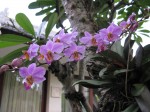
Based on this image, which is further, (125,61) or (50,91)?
(50,91)

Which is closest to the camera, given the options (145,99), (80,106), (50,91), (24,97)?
(145,99)

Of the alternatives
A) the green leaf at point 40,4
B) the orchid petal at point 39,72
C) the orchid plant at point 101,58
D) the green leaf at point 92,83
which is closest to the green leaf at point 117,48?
the orchid plant at point 101,58

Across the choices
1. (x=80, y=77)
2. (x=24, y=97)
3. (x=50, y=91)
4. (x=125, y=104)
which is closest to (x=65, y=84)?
(x=80, y=77)

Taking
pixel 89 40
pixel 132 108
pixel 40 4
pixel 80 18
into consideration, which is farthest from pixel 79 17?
pixel 40 4

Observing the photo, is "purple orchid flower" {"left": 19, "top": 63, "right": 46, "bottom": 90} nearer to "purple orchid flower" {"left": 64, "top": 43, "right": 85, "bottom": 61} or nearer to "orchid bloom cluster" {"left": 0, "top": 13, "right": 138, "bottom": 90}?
"orchid bloom cluster" {"left": 0, "top": 13, "right": 138, "bottom": 90}

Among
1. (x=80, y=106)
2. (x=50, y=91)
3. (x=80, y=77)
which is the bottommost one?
(x=80, y=106)

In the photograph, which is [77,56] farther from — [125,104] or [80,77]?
[125,104]

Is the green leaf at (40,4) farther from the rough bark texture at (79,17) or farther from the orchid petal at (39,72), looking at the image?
the orchid petal at (39,72)
